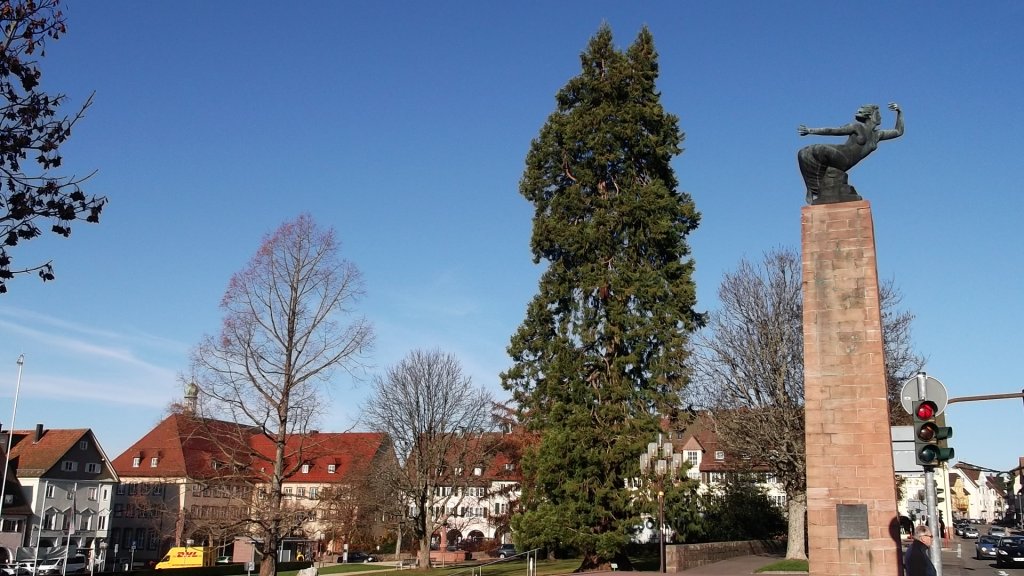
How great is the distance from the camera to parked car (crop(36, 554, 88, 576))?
44.4m

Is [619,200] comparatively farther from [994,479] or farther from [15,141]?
[994,479]

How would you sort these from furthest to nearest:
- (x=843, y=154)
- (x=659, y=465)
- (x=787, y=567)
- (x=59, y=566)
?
(x=59, y=566)
(x=659, y=465)
(x=787, y=567)
(x=843, y=154)

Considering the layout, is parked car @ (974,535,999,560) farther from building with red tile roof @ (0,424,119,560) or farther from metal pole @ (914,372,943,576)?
building with red tile roof @ (0,424,119,560)

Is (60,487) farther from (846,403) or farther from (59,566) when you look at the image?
(846,403)

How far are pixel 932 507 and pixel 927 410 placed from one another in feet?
4.55

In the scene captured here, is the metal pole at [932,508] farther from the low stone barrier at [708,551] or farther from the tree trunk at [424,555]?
the tree trunk at [424,555]

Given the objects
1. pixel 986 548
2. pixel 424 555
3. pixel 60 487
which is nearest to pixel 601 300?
pixel 424 555

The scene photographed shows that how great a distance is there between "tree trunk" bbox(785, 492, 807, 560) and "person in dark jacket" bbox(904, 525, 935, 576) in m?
21.3

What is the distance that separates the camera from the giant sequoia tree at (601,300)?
91.7 ft

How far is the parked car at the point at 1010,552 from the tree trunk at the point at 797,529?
9.97 meters

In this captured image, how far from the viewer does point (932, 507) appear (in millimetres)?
11773

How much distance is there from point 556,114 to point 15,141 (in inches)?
1016

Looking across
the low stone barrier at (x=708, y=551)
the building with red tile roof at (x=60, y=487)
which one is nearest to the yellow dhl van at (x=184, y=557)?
the building with red tile roof at (x=60, y=487)

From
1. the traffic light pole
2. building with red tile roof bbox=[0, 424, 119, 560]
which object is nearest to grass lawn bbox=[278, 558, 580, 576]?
the traffic light pole
